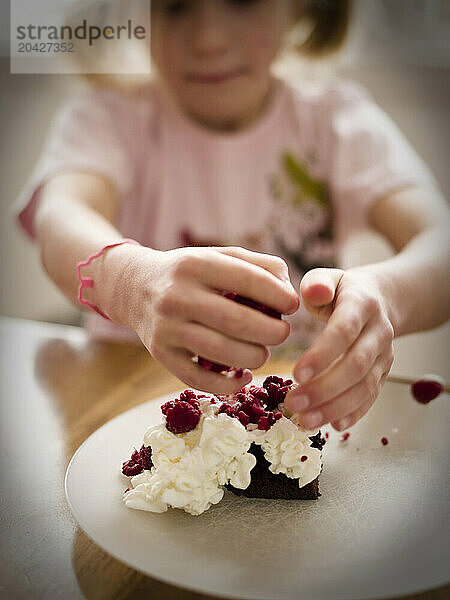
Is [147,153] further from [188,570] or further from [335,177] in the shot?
[188,570]

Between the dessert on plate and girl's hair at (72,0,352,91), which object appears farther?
girl's hair at (72,0,352,91)

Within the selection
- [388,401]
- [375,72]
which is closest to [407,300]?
[388,401]

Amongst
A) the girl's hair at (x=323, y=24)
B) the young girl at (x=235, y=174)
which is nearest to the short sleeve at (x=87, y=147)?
the young girl at (x=235, y=174)

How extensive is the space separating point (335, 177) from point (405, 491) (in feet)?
1.70

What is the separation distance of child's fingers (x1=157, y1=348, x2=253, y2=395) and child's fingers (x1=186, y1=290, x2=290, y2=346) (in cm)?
3

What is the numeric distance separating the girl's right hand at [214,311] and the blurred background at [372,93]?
0.53m

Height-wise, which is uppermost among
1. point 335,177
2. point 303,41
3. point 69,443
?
point 303,41

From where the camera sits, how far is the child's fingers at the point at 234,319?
0.36m

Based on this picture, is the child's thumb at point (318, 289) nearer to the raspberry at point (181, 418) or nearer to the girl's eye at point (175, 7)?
the raspberry at point (181, 418)

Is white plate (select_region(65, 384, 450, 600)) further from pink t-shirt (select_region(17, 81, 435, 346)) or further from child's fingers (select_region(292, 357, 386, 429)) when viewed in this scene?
pink t-shirt (select_region(17, 81, 435, 346))

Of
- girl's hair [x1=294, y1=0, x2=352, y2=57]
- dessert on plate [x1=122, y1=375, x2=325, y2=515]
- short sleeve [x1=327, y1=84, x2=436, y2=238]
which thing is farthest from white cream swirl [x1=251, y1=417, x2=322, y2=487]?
girl's hair [x1=294, y1=0, x2=352, y2=57]

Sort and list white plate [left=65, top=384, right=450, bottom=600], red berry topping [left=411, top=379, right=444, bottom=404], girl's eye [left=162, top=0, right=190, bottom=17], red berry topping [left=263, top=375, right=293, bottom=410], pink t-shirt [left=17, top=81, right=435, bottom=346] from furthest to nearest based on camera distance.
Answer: pink t-shirt [left=17, top=81, right=435, bottom=346], girl's eye [left=162, top=0, right=190, bottom=17], red berry topping [left=411, top=379, right=444, bottom=404], red berry topping [left=263, top=375, right=293, bottom=410], white plate [left=65, top=384, right=450, bottom=600]

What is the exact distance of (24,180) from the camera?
57.4 inches

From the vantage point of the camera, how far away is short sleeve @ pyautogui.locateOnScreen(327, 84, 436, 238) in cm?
78
